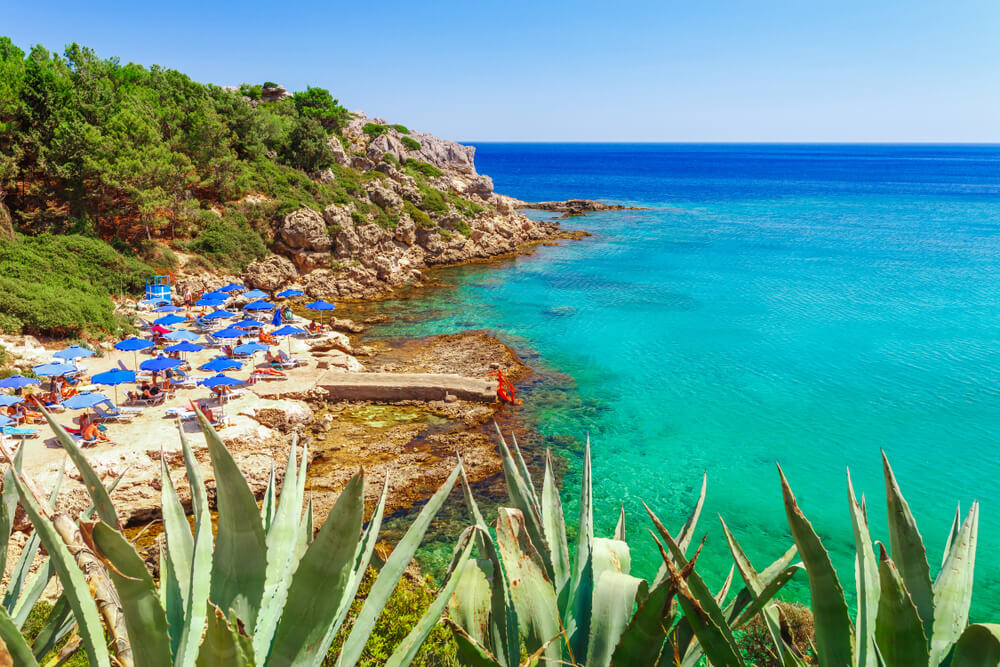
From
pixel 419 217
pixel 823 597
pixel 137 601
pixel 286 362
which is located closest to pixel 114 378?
pixel 286 362

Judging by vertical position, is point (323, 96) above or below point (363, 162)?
above

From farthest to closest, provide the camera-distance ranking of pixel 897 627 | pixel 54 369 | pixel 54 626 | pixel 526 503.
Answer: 1. pixel 54 369
2. pixel 526 503
3. pixel 54 626
4. pixel 897 627

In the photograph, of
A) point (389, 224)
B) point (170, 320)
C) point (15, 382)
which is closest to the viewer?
point (15, 382)

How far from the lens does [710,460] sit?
16.5 m

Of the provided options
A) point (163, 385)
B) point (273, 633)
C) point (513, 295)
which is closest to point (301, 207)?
point (513, 295)

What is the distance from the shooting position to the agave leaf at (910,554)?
2.42 m

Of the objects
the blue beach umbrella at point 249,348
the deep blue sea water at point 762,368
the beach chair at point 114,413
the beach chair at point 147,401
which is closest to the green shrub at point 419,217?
the deep blue sea water at point 762,368

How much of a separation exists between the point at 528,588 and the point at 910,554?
5.20ft

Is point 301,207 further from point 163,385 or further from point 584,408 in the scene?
point 584,408

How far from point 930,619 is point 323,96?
57.3 metres

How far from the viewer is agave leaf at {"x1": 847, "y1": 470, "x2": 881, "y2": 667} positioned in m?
2.30

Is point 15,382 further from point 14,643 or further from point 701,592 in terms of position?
point 701,592

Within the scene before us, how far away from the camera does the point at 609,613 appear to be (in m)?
2.63

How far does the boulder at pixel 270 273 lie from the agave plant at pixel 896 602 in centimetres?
3154
